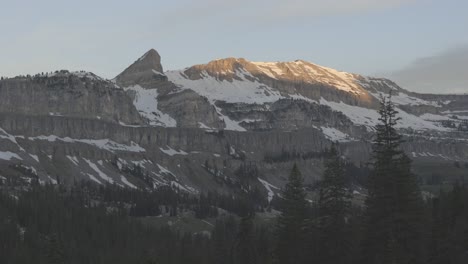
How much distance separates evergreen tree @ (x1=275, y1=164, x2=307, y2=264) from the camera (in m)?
76.8

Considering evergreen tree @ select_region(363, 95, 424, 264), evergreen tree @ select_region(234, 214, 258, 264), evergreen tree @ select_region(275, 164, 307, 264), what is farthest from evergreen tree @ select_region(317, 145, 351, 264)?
evergreen tree @ select_region(234, 214, 258, 264)

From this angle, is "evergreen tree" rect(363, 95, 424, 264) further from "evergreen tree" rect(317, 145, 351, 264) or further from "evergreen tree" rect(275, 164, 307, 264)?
"evergreen tree" rect(275, 164, 307, 264)

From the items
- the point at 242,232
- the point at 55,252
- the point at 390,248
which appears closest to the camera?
the point at 390,248

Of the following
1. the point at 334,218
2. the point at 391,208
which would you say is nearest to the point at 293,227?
the point at 334,218

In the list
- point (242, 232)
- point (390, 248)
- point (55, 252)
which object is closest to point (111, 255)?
point (242, 232)

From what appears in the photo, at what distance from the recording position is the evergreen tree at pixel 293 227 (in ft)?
252

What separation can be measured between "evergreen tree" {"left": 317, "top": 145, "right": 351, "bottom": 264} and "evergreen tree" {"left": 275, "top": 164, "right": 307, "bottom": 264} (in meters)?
4.60

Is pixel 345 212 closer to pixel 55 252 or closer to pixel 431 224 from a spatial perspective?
pixel 431 224

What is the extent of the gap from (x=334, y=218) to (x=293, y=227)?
8.70 meters

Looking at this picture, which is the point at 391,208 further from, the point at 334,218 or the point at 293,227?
the point at 293,227

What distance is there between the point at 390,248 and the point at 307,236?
2439 centimetres

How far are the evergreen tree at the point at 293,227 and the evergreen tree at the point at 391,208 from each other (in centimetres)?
1585

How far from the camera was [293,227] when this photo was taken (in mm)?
78438

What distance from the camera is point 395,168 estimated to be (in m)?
59.6
